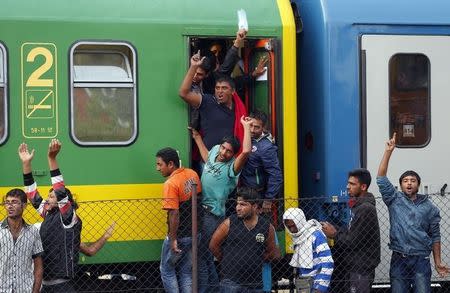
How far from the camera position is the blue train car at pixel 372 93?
35.2ft

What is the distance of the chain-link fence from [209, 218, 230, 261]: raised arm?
0.02 meters

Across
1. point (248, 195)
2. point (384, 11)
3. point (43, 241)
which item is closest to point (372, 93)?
point (384, 11)

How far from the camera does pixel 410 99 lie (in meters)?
11.1

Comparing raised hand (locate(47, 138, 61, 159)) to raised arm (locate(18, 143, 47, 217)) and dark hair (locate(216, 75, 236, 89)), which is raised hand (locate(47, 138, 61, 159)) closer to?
raised arm (locate(18, 143, 47, 217))

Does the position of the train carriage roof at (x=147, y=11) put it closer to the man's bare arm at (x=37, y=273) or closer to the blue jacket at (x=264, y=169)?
the blue jacket at (x=264, y=169)

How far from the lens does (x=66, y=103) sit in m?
10.0

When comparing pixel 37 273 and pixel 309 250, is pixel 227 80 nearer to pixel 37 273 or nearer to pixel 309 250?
pixel 309 250

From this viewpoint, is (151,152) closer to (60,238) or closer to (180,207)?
(180,207)

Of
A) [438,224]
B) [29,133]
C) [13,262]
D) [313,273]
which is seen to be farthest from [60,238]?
[438,224]

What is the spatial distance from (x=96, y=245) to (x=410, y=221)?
2.91 m

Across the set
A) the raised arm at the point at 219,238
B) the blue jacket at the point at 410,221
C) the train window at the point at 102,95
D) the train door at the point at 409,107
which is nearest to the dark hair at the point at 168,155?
the train window at the point at 102,95

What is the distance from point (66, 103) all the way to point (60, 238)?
1.42m

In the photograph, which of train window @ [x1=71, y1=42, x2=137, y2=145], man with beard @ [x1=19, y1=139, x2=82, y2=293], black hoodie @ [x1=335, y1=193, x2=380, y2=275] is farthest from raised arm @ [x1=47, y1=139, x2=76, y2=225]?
black hoodie @ [x1=335, y1=193, x2=380, y2=275]

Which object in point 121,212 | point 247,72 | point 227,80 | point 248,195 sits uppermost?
point 247,72
